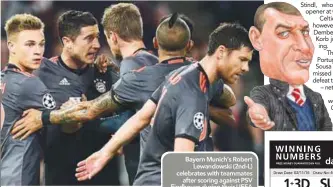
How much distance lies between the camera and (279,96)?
3855 mm

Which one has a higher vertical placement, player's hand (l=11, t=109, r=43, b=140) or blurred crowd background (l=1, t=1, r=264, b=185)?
blurred crowd background (l=1, t=1, r=264, b=185)

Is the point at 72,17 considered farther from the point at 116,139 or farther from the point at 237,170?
the point at 237,170

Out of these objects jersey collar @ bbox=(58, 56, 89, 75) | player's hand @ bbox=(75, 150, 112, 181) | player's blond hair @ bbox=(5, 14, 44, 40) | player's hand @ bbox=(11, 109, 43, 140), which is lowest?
player's hand @ bbox=(75, 150, 112, 181)

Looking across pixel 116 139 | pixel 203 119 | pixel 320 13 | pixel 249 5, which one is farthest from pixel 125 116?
pixel 320 13

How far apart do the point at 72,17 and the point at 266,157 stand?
1.31m

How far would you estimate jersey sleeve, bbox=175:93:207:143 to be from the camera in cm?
375

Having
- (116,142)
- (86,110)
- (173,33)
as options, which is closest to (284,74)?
(173,33)

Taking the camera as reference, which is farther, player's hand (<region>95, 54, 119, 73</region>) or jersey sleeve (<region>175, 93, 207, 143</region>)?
player's hand (<region>95, 54, 119, 73</region>)

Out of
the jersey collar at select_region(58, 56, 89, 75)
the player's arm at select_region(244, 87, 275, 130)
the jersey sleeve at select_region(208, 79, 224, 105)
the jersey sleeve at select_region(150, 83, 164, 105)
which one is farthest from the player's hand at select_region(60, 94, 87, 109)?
the player's arm at select_region(244, 87, 275, 130)

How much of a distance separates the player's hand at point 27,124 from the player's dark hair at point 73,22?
45cm

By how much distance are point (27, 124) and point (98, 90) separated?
43cm

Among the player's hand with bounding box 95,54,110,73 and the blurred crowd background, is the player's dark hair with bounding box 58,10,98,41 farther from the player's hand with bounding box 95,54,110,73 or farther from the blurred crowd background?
the player's hand with bounding box 95,54,110,73

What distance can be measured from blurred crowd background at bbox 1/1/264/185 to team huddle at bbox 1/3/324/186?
0.11ft

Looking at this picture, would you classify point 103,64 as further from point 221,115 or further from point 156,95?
point 221,115
